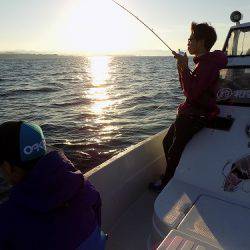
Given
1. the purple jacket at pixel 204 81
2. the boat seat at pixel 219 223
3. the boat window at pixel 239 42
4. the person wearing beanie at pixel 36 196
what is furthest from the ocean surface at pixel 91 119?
the person wearing beanie at pixel 36 196

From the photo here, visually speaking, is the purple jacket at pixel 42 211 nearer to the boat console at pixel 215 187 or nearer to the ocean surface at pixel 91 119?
the boat console at pixel 215 187

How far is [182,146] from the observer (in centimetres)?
418

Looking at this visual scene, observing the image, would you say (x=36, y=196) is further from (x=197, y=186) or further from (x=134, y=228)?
(x=134, y=228)

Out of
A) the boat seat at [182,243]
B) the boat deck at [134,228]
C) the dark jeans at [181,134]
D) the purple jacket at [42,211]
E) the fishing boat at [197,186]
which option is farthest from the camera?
the dark jeans at [181,134]

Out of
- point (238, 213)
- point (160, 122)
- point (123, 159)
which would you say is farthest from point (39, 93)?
point (238, 213)

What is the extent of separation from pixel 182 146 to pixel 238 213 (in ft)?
4.12

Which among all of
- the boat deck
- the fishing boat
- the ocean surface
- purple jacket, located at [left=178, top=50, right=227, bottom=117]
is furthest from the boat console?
the ocean surface

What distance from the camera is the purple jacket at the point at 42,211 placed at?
1.72m

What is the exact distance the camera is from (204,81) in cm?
397

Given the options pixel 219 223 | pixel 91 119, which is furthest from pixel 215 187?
pixel 91 119

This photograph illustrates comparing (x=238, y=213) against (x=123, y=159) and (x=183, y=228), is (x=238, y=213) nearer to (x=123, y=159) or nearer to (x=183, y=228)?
(x=183, y=228)

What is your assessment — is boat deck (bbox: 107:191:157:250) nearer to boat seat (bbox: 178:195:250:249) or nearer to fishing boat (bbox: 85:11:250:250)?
fishing boat (bbox: 85:11:250:250)

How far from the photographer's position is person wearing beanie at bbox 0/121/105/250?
1728mm

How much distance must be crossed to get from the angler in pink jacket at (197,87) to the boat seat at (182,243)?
5.31 ft
